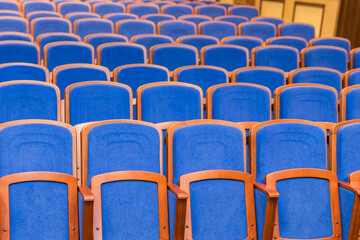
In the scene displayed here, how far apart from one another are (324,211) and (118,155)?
32 centimetres

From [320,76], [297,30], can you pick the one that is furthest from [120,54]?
[297,30]

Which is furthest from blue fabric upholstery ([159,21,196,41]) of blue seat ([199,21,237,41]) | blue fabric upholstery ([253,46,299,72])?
blue fabric upholstery ([253,46,299,72])

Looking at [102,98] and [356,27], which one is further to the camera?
[356,27]

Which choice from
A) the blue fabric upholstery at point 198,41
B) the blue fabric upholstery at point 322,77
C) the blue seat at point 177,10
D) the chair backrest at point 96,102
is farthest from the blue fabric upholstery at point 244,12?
the chair backrest at point 96,102

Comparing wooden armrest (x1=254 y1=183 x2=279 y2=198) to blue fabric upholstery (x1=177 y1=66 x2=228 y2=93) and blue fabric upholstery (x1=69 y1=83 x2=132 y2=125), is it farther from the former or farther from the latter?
blue fabric upholstery (x1=177 y1=66 x2=228 y2=93)

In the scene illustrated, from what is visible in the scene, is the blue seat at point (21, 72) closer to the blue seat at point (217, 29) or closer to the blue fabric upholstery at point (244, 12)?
the blue seat at point (217, 29)

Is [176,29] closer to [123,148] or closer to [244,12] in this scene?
[244,12]

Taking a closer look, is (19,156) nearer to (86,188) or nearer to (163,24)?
(86,188)

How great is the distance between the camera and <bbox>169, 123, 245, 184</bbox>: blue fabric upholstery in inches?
26.8

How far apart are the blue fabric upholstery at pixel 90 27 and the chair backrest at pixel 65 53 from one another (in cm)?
37

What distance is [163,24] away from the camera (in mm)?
1635

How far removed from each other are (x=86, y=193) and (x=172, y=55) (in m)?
0.71

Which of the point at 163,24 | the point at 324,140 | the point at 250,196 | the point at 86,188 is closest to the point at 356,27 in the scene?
the point at 163,24

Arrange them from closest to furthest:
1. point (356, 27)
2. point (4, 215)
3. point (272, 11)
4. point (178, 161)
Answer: point (4, 215) → point (178, 161) → point (356, 27) → point (272, 11)
